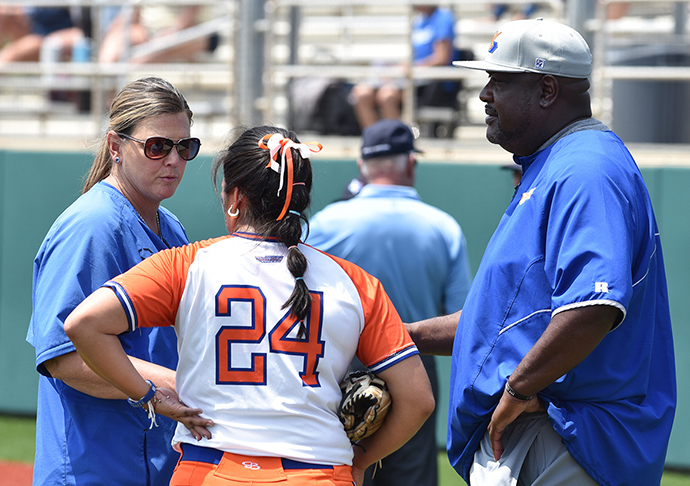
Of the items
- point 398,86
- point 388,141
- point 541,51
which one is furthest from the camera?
point 398,86

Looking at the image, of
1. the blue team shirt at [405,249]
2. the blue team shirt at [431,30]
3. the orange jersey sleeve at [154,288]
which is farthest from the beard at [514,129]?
the blue team shirt at [431,30]

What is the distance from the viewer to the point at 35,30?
9.02 meters

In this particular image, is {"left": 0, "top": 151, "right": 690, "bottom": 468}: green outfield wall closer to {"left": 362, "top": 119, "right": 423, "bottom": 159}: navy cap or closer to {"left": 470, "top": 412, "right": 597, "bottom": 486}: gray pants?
{"left": 362, "top": 119, "right": 423, "bottom": 159}: navy cap

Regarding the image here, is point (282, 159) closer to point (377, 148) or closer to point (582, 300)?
point (582, 300)

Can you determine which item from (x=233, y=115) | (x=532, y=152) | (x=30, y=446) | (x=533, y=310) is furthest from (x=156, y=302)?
(x=233, y=115)

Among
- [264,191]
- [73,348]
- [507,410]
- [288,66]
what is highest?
[288,66]

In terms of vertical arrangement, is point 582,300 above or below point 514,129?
below

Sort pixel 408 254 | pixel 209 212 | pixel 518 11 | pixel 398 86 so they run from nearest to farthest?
1. pixel 408 254
2. pixel 209 212
3. pixel 398 86
4. pixel 518 11

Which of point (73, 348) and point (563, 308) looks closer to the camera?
point (563, 308)

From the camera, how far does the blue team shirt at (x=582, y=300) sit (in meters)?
1.88

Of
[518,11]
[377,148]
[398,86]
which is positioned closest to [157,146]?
[377,148]

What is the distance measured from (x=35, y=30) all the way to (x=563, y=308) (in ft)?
28.7

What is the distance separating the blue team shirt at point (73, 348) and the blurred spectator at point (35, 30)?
684cm

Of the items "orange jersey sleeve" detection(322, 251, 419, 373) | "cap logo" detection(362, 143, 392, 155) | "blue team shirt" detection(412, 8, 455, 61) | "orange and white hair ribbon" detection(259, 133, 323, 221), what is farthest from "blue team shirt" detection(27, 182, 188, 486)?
"blue team shirt" detection(412, 8, 455, 61)
